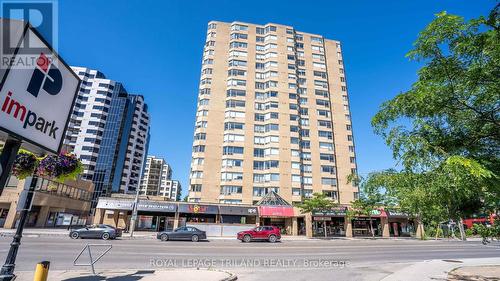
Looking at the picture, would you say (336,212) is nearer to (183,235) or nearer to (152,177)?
(183,235)

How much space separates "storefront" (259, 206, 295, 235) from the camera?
38.5 m

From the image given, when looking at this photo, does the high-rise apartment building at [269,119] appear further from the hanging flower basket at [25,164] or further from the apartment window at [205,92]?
the hanging flower basket at [25,164]

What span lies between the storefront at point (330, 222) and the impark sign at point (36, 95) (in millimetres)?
36592

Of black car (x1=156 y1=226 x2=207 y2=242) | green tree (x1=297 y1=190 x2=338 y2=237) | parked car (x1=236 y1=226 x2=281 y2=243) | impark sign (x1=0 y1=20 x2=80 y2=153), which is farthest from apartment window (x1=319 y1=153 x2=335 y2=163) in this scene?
impark sign (x1=0 y1=20 x2=80 y2=153)

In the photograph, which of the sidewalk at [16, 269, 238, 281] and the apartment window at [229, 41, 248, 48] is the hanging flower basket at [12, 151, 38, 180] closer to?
the sidewalk at [16, 269, 238, 281]

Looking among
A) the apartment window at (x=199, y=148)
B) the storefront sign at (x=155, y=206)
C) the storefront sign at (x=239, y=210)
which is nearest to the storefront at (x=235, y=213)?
the storefront sign at (x=239, y=210)

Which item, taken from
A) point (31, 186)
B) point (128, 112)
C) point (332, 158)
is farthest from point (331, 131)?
point (128, 112)

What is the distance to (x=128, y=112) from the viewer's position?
299 ft

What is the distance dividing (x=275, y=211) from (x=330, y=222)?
1138 cm

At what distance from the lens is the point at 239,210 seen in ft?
124

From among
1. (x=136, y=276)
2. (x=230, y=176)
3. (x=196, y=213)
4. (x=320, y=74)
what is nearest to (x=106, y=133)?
(x=230, y=176)

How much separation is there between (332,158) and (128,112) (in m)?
74.9

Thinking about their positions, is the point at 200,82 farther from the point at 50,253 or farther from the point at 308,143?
the point at 50,253

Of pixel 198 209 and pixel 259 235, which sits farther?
pixel 198 209
